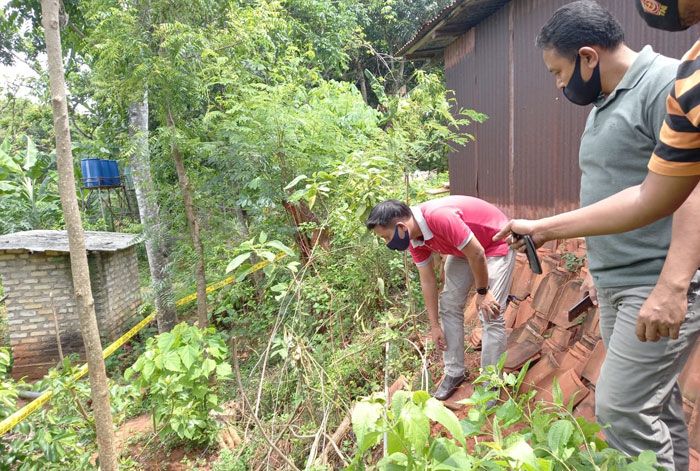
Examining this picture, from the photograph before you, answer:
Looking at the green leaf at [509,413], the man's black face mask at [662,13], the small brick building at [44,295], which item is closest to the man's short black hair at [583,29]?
the man's black face mask at [662,13]

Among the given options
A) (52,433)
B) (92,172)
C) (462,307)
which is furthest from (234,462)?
(92,172)

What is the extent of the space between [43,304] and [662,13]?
A: 10.1 metres

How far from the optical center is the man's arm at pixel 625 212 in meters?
1.31

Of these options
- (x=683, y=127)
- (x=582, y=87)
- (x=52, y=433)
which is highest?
(x=582, y=87)

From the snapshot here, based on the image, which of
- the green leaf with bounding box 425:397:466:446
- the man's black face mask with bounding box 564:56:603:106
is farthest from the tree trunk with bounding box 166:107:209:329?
the green leaf with bounding box 425:397:466:446

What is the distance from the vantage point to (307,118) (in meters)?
5.53

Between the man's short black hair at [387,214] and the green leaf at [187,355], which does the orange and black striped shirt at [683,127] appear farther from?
the green leaf at [187,355]

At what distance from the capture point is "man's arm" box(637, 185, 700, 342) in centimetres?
130

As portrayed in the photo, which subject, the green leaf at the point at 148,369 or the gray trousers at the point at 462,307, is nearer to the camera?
the gray trousers at the point at 462,307

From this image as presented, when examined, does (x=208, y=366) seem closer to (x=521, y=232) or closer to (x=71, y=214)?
(x=71, y=214)

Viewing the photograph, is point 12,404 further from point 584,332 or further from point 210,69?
point 584,332

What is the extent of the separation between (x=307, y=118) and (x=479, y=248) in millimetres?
3354

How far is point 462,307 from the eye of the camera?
3.25 m

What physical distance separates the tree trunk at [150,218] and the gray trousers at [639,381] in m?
4.89
